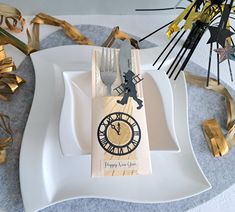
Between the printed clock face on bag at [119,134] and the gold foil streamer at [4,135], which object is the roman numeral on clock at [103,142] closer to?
the printed clock face on bag at [119,134]

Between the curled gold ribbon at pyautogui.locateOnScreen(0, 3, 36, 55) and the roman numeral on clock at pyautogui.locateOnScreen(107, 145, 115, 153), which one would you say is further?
the curled gold ribbon at pyautogui.locateOnScreen(0, 3, 36, 55)

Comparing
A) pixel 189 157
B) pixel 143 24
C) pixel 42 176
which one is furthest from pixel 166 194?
pixel 143 24

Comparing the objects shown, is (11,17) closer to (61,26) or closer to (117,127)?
(61,26)

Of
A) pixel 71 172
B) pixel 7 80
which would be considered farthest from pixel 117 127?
pixel 7 80

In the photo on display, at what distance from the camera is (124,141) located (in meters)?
0.40

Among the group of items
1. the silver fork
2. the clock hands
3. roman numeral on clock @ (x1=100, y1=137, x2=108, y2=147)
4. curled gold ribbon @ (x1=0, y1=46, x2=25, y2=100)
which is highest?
the silver fork

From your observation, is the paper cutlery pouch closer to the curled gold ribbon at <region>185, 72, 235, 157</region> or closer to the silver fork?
the silver fork

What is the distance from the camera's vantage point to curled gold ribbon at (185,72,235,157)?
0.52 metres

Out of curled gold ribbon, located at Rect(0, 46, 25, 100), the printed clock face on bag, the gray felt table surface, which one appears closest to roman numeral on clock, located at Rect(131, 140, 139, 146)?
the printed clock face on bag

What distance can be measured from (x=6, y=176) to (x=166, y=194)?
0.22 metres

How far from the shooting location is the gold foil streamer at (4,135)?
484 millimetres

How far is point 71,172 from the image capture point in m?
0.47

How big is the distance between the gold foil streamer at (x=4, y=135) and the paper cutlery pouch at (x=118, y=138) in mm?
155

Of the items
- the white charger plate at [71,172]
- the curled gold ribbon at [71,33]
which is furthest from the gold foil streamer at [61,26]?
the white charger plate at [71,172]
